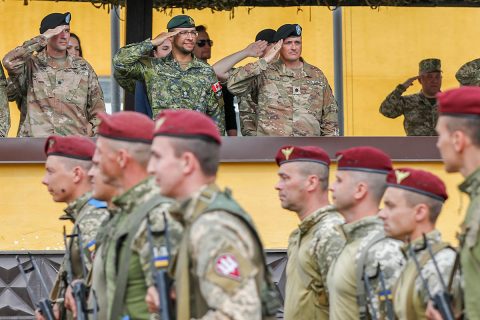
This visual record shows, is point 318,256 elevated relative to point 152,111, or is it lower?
lower

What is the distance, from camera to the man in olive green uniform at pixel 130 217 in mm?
6355

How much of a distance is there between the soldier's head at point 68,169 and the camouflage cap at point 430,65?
5.74 m

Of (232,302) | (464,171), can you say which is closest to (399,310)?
(464,171)

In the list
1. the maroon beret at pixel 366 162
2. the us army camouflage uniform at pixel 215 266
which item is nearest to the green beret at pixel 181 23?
the maroon beret at pixel 366 162

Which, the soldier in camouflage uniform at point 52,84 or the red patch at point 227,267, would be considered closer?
the red patch at point 227,267

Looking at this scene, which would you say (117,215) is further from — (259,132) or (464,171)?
(259,132)

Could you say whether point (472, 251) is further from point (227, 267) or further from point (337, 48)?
point (337, 48)

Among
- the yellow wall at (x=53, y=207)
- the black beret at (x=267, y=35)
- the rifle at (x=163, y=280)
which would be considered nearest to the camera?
the rifle at (x=163, y=280)

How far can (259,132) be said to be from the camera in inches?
465

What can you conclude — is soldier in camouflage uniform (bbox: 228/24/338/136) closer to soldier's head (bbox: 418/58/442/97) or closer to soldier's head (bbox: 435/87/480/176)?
soldier's head (bbox: 418/58/442/97)

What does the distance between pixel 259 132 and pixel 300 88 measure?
53 centimetres

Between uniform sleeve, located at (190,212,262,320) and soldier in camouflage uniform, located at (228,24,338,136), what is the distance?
20.0ft

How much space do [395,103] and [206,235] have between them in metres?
8.10

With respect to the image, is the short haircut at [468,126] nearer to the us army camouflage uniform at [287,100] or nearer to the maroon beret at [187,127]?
the maroon beret at [187,127]
